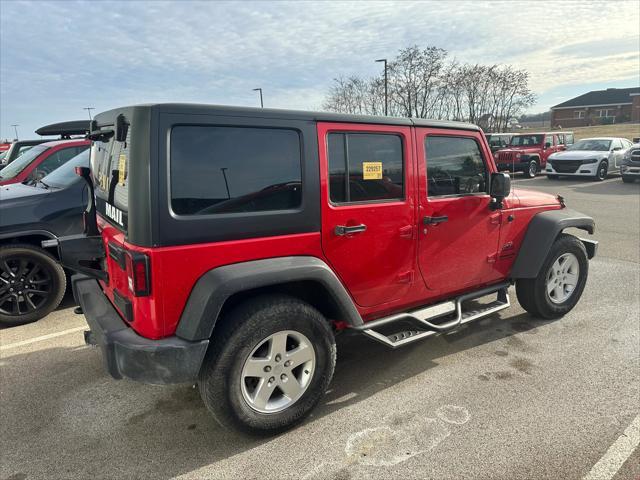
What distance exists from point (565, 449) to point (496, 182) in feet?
6.55

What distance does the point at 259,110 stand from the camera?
2531 mm

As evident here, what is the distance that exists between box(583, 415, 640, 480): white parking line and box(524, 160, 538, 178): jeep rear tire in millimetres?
18417

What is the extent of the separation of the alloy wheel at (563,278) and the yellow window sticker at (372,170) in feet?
7.26

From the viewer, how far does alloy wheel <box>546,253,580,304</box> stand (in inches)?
167

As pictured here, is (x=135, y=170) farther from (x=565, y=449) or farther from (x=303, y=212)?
(x=565, y=449)

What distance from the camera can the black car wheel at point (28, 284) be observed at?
14.3ft

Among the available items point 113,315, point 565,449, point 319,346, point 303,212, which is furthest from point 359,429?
point 113,315

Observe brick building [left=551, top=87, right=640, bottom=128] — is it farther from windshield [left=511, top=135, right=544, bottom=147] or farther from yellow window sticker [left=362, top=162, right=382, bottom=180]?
yellow window sticker [left=362, top=162, right=382, bottom=180]

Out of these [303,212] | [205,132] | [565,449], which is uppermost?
[205,132]

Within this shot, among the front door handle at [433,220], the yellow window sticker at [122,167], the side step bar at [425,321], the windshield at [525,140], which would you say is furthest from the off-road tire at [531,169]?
the yellow window sticker at [122,167]

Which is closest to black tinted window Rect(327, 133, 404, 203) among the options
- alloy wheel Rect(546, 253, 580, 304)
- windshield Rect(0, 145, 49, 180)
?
alloy wheel Rect(546, 253, 580, 304)

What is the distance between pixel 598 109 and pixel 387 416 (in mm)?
83452

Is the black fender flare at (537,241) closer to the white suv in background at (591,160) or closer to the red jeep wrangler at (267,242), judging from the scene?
the red jeep wrangler at (267,242)

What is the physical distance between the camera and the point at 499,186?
11.7 ft
